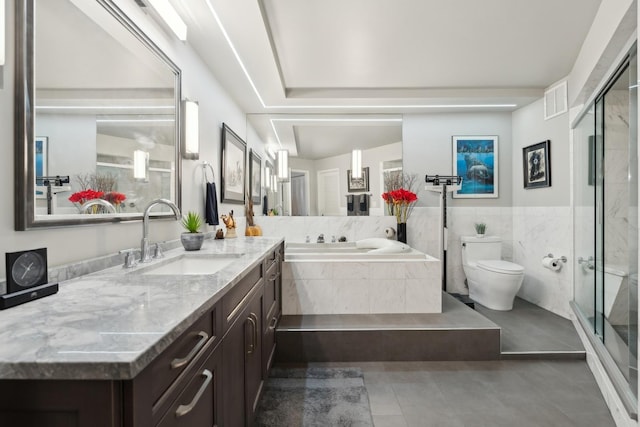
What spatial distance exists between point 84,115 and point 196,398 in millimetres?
1116

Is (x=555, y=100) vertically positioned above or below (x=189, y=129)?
above

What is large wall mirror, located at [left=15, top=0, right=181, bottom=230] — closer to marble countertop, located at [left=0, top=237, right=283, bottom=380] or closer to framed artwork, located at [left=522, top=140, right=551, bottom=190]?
marble countertop, located at [left=0, top=237, right=283, bottom=380]

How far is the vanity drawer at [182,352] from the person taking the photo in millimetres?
628

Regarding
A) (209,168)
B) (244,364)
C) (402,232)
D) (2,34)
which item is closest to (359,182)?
(402,232)

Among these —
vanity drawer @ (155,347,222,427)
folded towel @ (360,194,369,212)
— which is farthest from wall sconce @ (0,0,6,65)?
folded towel @ (360,194,369,212)

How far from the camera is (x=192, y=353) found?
79cm

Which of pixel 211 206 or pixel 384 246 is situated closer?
pixel 211 206

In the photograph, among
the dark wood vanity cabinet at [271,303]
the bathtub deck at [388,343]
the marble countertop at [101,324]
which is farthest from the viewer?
the bathtub deck at [388,343]

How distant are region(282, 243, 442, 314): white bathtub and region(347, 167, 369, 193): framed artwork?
54.0 inches

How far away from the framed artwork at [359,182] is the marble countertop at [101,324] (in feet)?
9.11

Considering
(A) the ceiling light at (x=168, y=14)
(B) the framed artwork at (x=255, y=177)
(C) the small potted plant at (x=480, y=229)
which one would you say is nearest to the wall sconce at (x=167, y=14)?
(A) the ceiling light at (x=168, y=14)

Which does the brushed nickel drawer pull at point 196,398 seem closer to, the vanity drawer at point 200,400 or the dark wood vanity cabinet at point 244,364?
the vanity drawer at point 200,400

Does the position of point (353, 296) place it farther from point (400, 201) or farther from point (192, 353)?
point (192, 353)

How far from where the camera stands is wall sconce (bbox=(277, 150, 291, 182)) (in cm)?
381
